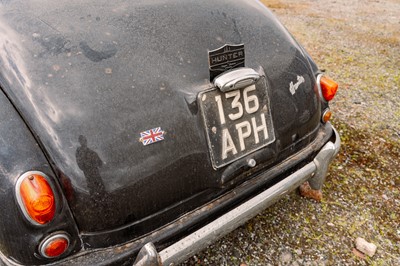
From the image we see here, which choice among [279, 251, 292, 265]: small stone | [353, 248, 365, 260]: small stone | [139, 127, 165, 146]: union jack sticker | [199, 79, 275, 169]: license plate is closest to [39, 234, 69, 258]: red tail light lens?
[139, 127, 165, 146]: union jack sticker

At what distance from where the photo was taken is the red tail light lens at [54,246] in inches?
60.7

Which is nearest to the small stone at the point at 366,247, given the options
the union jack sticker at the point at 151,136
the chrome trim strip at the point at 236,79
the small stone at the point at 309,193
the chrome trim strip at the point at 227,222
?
the small stone at the point at 309,193

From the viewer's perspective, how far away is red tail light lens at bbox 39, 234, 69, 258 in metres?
1.54

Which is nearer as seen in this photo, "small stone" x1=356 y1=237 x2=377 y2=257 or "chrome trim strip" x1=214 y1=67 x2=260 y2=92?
"chrome trim strip" x1=214 y1=67 x2=260 y2=92

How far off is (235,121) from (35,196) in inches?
42.8

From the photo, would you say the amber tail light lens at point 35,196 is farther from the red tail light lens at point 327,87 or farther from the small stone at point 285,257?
the red tail light lens at point 327,87

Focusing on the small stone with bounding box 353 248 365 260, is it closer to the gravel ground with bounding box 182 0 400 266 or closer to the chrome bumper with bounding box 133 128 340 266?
Answer: the gravel ground with bounding box 182 0 400 266

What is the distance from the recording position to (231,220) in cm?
195

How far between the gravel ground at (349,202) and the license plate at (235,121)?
3.19 feet

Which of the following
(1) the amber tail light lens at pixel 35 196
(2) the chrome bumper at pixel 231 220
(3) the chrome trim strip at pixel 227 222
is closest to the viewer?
(1) the amber tail light lens at pixel 35 196

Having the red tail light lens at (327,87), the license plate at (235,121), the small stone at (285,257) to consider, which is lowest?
the small stone at (285,257)

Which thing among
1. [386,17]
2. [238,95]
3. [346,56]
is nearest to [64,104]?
[238,95]

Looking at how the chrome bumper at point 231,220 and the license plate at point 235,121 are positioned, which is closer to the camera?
the chrome bumper at point 231,220

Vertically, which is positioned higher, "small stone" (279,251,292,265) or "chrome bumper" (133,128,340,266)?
"chrome bumper" (133,128,340,266)
